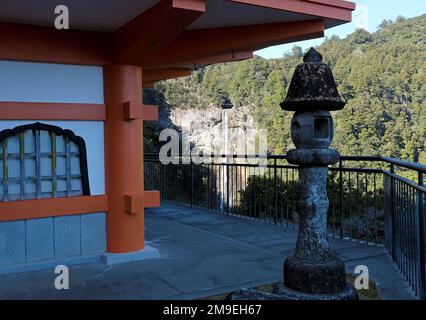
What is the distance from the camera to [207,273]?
466cm

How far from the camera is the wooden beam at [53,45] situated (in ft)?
15.4

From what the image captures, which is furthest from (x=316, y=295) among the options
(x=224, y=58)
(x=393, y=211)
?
(x=224, y=58)

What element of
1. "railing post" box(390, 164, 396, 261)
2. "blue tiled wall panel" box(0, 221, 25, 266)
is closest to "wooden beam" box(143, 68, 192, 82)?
"blue tiled wall panel" box(0, 221, 25, 266)

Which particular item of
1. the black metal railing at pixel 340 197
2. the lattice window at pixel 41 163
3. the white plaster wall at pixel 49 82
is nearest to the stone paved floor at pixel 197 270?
the black metal railing at pixel 340 197

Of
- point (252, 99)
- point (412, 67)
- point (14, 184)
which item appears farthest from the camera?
point (252, 99)

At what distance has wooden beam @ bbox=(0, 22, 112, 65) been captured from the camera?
15.4 feet

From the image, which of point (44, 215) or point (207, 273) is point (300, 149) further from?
point (44, 215)

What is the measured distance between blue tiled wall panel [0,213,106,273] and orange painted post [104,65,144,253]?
7.0 inches

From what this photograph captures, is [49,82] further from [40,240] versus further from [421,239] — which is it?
[421,239]

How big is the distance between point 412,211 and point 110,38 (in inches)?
152

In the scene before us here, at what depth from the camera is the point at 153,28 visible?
437cm

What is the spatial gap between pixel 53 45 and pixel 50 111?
0.75 metres

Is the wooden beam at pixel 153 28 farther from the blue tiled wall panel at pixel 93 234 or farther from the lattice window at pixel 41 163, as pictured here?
the blue tiled wall panel at pixel 93 234
